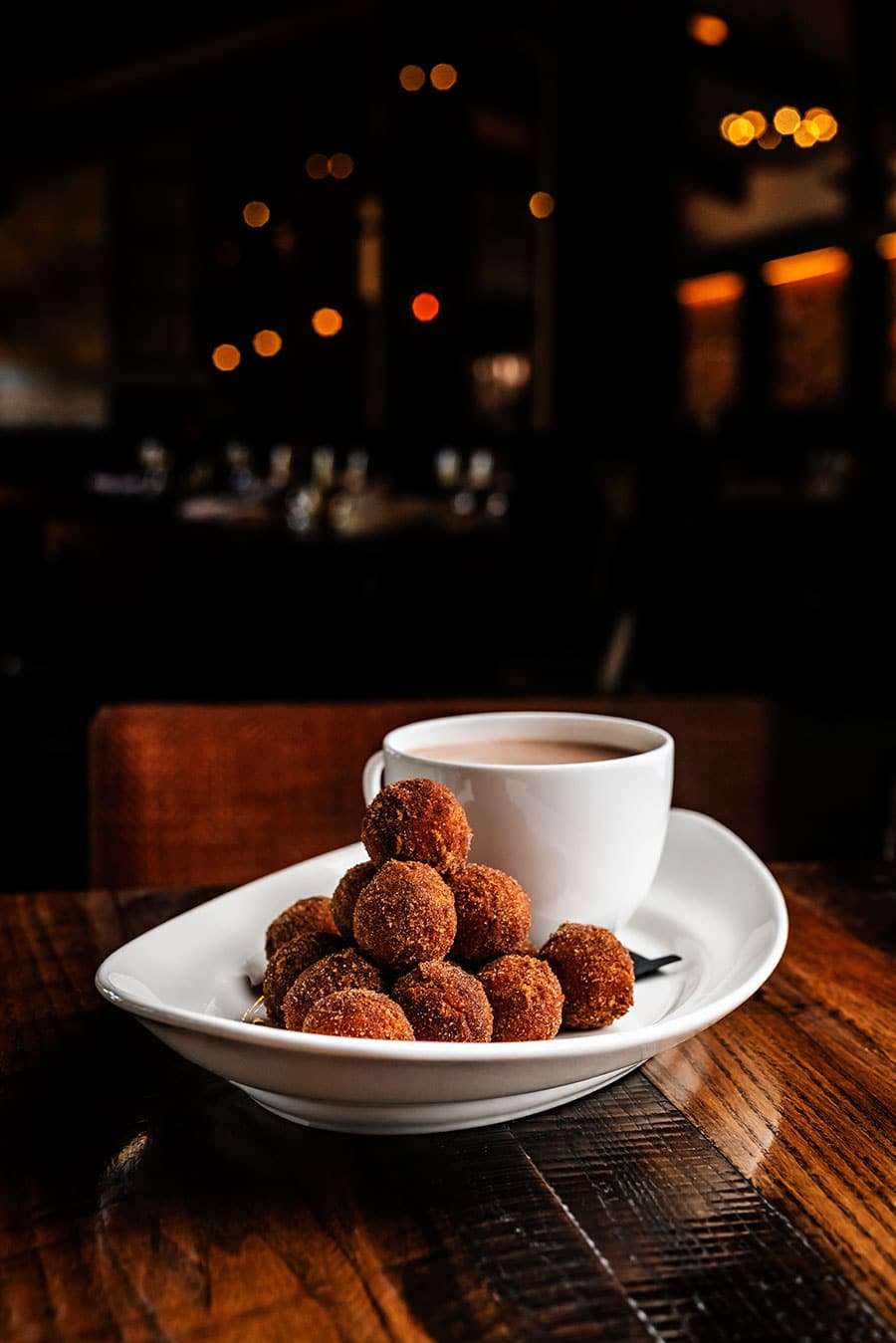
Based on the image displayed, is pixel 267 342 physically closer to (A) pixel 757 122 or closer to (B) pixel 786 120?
(A) pixel 757 122

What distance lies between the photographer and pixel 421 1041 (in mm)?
535

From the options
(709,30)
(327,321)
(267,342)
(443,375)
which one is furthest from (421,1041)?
(267,342)

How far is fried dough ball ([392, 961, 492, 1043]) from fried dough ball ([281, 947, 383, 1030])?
0.7 inches

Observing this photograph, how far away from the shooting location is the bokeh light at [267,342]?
1248cm

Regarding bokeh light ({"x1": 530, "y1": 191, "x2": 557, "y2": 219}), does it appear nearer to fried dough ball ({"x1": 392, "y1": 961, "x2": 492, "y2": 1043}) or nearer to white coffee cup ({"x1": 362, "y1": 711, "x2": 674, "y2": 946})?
white coffee cup ({"x1": 362, "y1": 711, "x2": 674, "y2": 946})

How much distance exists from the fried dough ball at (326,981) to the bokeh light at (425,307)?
807 cm

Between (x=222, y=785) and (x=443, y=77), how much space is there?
7.93 meters

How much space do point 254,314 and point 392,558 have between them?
31.3 ft

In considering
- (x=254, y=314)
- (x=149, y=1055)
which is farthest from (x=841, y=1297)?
(x=254, y=314)

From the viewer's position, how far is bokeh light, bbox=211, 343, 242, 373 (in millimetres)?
12867

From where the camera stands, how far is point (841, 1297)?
45 cm

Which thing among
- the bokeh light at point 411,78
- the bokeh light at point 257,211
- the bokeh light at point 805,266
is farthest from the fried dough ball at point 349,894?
the bokeh light at point 257,211

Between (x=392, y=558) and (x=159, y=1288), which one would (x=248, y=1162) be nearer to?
(x=159, y=1288)

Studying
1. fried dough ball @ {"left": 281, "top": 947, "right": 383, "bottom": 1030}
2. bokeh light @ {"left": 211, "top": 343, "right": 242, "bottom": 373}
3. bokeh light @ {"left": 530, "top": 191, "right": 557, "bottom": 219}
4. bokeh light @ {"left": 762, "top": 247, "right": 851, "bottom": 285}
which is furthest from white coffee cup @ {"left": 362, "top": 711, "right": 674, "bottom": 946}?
bokeh light @ {"left": 211, "top": 343, "right": 242, "bottom": 373}
